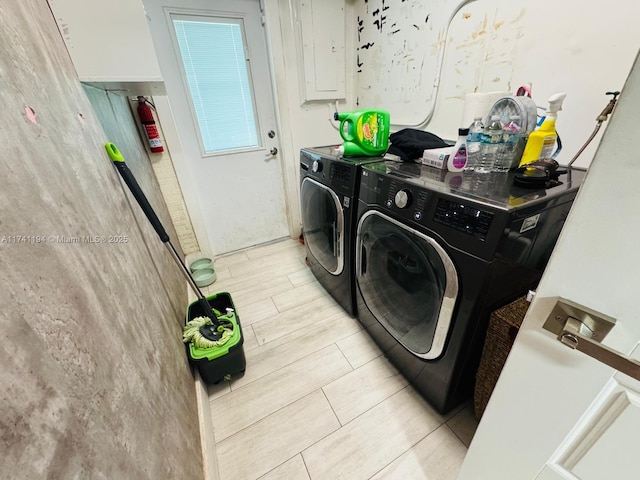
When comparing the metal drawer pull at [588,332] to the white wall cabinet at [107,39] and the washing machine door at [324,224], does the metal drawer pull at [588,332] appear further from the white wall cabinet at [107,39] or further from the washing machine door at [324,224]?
the white wall cabinet at [107,39]

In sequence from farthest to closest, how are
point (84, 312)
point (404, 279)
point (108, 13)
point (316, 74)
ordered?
1. point (316, 74)
2. point (404, 279)
3. point (108, 13)
4. point (84, 312)

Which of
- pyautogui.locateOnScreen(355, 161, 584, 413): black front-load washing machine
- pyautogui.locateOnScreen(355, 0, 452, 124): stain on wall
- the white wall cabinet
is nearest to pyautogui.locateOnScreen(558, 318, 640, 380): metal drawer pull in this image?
pyautogui.locateOnScreen(355, 161, 584, 413): black front-load washing machine

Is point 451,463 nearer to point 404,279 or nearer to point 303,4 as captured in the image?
point 404,279

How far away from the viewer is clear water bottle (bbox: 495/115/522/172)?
102 centimetres

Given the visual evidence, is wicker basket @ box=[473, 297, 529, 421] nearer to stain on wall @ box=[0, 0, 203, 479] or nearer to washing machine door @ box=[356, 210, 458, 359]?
washing machine door @ box=[356, 210, 458, 359]

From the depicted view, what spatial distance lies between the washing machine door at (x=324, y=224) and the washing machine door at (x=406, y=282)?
0.61 feet

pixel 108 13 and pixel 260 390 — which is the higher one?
pixel 108 13

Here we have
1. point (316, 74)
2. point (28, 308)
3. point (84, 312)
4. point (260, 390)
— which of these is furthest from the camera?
point (316, 74)

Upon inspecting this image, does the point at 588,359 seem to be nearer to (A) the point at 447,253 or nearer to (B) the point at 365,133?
(A) the point at 447,253

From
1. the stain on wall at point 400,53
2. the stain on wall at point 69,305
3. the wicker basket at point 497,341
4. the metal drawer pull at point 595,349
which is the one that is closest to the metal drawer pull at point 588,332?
the metal drawer pull at point 595,349

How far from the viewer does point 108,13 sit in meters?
0.94

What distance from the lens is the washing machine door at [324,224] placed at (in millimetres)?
1438

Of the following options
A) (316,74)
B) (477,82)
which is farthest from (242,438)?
(316,74)

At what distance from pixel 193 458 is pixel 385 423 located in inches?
30.5
